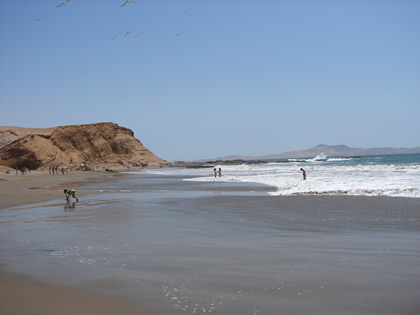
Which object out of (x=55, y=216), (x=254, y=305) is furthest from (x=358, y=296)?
(x=55, y=216)

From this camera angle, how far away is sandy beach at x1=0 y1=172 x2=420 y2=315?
397cm

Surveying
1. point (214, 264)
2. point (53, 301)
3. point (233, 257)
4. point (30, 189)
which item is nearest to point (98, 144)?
point (30, 189)

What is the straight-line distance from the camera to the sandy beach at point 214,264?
3.97 meters

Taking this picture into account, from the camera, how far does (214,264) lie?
18.0 feet

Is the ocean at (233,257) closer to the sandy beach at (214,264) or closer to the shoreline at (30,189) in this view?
the sandy beach at (214,264)

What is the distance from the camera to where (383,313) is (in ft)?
12.1

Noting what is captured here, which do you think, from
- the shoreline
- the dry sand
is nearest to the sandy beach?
the dry sand

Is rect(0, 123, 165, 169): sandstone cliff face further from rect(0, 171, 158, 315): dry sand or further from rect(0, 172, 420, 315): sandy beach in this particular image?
rect(0, 171, 158, 315): dry sand

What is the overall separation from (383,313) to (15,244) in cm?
631

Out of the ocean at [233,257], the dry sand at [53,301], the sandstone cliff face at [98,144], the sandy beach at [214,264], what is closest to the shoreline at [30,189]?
the ocean at [233,257]

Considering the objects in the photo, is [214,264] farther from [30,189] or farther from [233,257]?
[30,189]

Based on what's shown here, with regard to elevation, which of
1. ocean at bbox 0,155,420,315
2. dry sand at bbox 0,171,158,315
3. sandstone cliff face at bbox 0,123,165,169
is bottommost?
ocean at bbox 0,155,420,315

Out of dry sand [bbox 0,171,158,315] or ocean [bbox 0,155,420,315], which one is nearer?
dry sand [bbox 0,171,158,315]

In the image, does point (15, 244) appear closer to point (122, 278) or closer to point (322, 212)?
point (122, 278)
